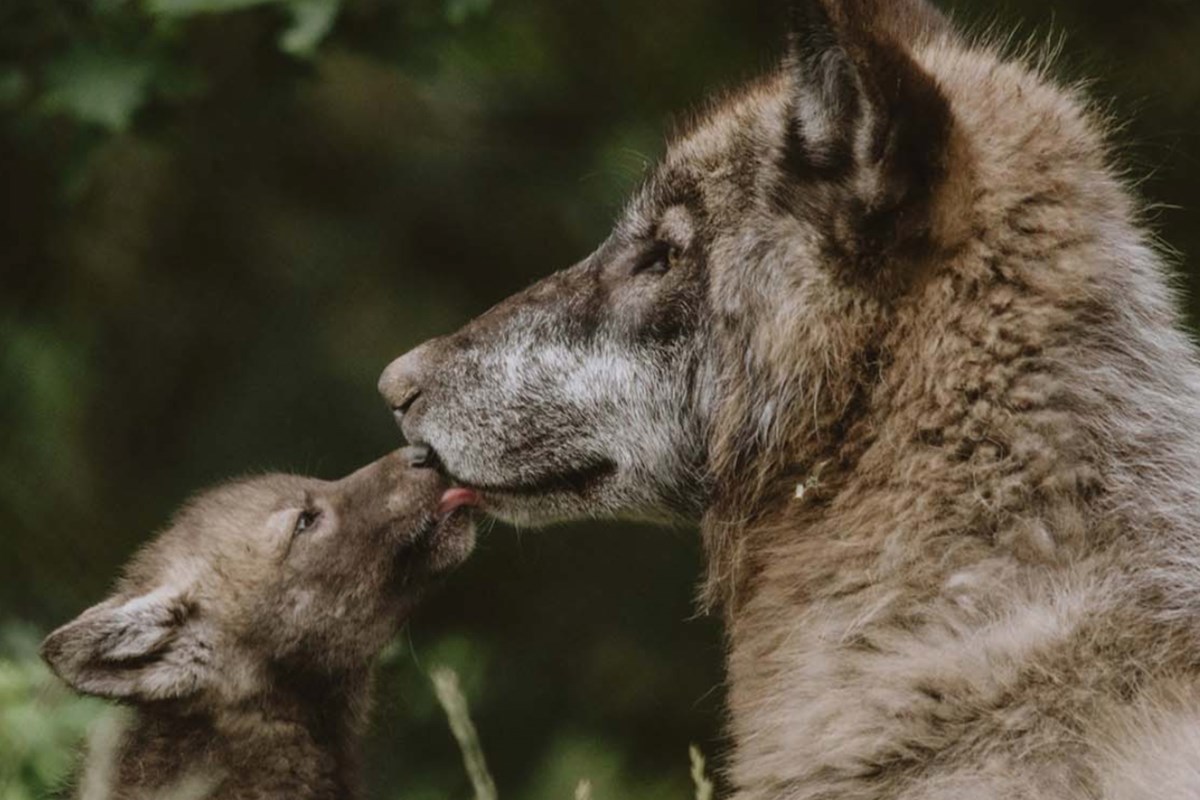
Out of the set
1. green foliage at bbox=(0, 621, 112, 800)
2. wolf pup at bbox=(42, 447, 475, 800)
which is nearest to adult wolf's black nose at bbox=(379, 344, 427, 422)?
wolf pup at bbox=(42, 447, 475, 800)

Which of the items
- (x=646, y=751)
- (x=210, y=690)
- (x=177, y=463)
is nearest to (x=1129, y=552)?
(x=210, y=690)

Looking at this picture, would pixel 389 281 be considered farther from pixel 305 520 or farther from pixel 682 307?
pixel 682 307

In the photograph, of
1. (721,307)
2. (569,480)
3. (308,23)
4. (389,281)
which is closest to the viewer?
(721,307)

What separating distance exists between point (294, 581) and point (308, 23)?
4.86 feet

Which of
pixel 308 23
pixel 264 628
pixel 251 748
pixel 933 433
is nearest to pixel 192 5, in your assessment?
pixel 308 23

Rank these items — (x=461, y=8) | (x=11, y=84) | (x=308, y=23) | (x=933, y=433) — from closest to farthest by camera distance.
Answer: (x=933, y=433), (x=308, y=23), (x=461, y=8), (x=11, y=84)

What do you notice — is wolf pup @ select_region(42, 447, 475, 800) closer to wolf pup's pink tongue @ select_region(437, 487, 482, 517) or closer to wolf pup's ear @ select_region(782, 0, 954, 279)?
wolf pup's pink tongue @ select_region(437, 487, 482, 517)

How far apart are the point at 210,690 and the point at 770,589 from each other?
5.19ft

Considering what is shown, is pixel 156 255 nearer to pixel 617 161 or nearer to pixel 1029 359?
pixel 617 161

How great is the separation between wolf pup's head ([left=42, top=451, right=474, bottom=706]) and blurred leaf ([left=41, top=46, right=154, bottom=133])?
119 centimetres

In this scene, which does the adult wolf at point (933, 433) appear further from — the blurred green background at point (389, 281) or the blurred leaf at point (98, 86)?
the blurred green background at point (389, 281)

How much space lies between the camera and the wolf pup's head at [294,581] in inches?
183

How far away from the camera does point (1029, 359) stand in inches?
131

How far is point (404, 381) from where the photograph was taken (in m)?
4.38
